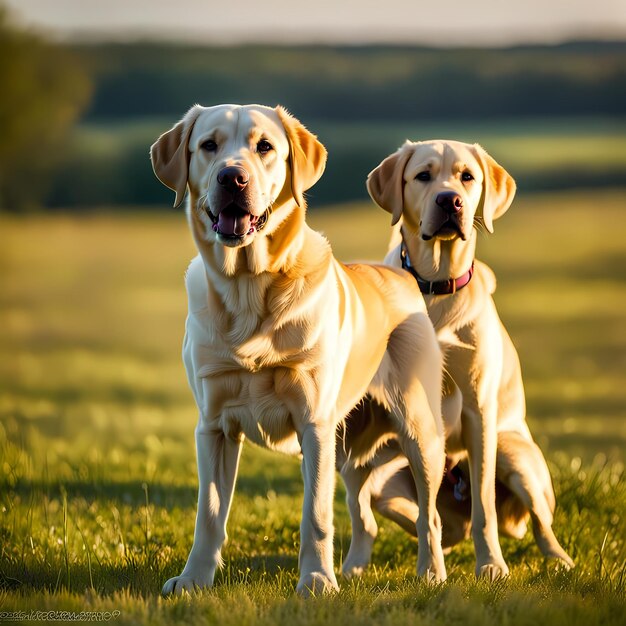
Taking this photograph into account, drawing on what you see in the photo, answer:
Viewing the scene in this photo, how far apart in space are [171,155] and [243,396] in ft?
3.44

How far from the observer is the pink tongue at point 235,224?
13.1ft

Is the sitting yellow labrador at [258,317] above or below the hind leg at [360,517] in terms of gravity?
above

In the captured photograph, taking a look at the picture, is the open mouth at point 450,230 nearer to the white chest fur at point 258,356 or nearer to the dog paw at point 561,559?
the white chest fur at point 258,356

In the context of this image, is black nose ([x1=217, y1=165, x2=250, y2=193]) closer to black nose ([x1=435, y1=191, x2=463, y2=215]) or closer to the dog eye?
the dog eye

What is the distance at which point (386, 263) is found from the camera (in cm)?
551

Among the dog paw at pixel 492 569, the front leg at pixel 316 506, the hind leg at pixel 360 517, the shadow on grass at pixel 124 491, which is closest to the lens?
the front leg at pixel 316 506

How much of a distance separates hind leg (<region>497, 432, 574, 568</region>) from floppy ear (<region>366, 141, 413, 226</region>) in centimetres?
138

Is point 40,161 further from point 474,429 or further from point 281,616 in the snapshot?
point 281,616

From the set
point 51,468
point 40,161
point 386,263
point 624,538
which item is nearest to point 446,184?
point 386,263

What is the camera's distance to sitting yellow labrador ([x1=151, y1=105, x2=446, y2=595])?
161 inches

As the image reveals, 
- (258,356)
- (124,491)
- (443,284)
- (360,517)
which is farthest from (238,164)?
(124,491)

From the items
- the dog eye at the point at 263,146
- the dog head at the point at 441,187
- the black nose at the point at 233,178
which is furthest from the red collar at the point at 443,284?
the black nose at the point at 233,178

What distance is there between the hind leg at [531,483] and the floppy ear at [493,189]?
47.2 inches

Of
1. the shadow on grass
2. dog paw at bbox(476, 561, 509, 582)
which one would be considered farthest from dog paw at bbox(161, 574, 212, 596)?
the shadow on grass
